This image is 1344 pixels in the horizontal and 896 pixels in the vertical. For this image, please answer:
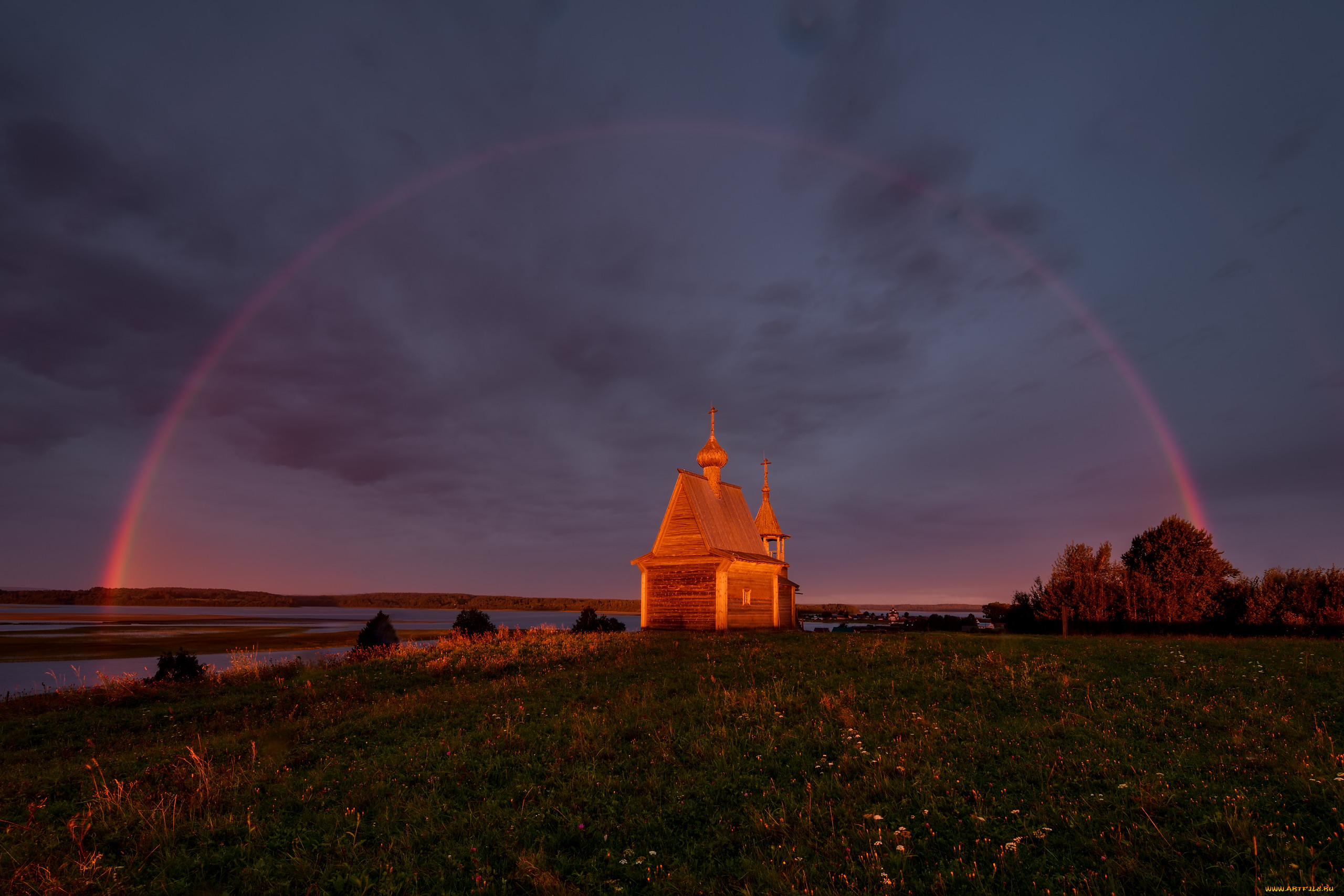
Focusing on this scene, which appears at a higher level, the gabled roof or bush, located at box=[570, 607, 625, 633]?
the gabled roof

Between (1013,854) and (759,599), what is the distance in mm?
29228

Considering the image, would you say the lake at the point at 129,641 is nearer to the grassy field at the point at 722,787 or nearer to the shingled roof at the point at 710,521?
A: the shingled roof at the point at 710,521

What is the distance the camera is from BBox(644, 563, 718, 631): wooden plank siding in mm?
32031

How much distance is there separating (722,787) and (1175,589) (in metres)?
44.8

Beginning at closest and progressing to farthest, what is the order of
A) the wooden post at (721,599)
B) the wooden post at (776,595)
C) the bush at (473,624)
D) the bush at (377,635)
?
the bush at (377,635), the wooden post at (721,599), the bush at (473,624), the wooden post at (776,595)

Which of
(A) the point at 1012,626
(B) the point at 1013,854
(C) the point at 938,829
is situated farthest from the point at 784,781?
(A) the point at 1012,626

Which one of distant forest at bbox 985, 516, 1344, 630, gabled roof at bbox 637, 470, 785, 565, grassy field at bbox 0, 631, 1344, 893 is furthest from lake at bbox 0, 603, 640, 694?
distant forest at bbox 985, 516, 1344, 630

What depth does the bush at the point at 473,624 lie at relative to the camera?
116 feet

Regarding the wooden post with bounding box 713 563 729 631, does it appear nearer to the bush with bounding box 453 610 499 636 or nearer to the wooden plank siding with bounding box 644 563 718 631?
the wooden plank siding with bounding box 644 563 718 631

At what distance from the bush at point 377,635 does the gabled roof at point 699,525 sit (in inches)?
555

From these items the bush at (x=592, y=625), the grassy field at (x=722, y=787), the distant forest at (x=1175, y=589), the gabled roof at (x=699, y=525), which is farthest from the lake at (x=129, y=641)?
the distant forest at (x=1175, y=589)

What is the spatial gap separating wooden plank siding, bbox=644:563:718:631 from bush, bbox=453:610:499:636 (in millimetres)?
9042

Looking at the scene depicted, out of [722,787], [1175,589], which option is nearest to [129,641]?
[722,787]

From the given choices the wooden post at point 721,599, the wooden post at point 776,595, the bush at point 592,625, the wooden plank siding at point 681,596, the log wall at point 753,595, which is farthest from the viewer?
the bush at point 592,625
